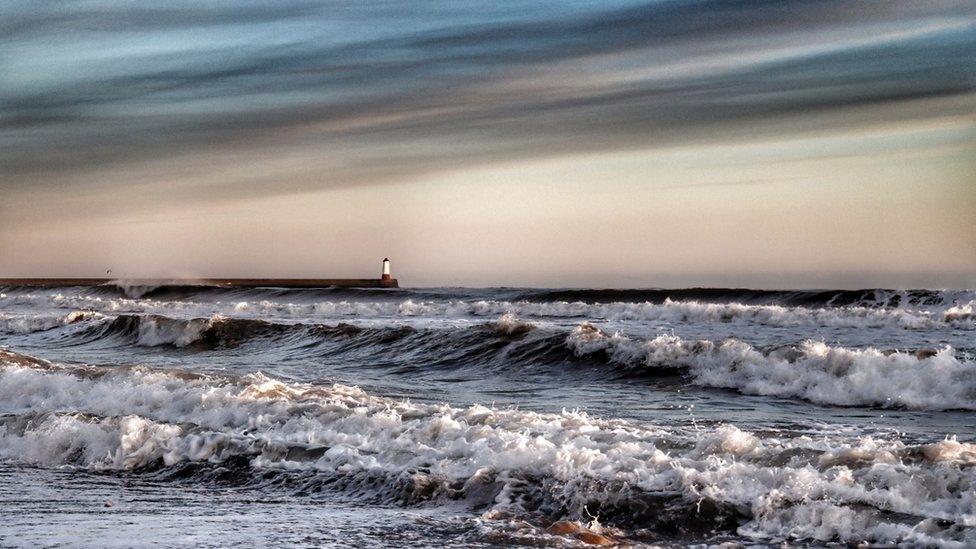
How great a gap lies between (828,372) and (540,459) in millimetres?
7774

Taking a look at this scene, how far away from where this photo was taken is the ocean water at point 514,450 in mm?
6207

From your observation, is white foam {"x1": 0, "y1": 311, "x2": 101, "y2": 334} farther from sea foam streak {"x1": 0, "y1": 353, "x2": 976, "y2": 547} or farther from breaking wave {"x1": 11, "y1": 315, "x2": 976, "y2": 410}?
sea foam streak {"x1": 0, "y1": 353, "x2": 976, "y2": 547}

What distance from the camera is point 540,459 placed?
24.3ft

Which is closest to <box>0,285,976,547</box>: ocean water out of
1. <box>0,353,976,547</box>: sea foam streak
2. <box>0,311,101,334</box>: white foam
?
<box>0,353,976,547</box>: sea foam streak

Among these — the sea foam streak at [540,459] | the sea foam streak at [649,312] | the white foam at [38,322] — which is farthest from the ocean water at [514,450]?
Result: the white foam at [38,322]

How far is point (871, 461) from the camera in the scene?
22.7 feet

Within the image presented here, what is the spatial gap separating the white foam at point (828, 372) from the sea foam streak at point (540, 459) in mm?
5005

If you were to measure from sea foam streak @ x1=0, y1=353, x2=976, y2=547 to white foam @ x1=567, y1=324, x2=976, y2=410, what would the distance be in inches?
197

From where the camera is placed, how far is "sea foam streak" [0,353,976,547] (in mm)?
6242

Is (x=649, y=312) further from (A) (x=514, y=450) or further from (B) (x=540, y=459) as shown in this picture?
(B) (x=540, y=459)

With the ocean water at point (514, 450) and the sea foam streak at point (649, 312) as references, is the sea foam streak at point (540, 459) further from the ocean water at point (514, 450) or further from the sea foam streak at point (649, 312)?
the sea foam streak at point (649, 312)

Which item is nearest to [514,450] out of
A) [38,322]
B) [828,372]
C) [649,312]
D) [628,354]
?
[828,372]

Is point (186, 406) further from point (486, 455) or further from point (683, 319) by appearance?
point (683, 319)

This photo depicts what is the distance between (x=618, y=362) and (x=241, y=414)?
27.4 ft
